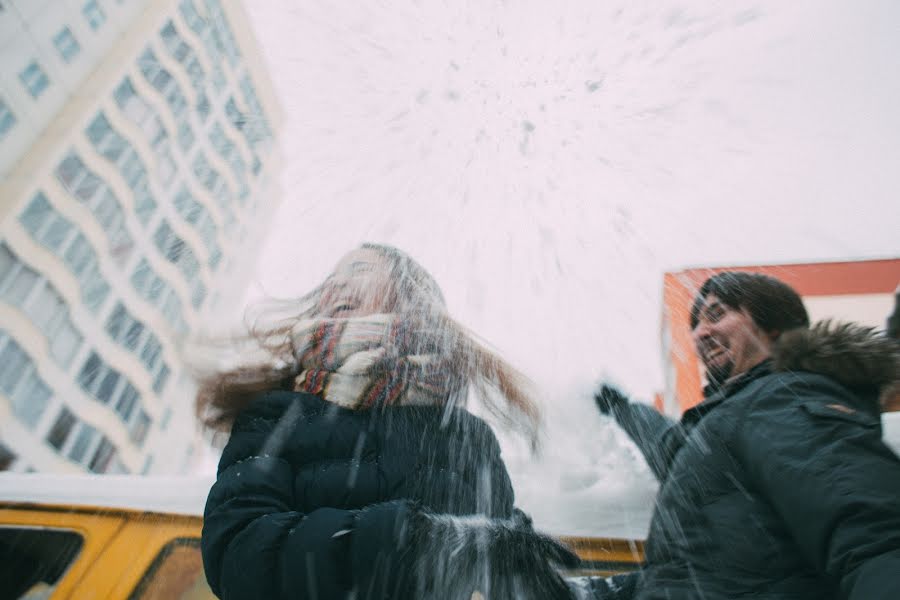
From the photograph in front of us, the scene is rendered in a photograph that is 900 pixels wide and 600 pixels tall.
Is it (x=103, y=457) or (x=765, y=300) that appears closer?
(x=765, y=300)

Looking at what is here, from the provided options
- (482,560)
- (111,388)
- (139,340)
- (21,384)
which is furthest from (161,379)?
(482,560)

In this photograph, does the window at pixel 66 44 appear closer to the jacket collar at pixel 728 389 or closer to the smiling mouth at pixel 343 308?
the smiling mouth at pixel 343 308

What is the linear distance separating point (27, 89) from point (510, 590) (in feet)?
72.3

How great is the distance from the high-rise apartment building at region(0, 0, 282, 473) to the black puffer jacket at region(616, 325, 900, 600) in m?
12.4

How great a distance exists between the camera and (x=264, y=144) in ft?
99.0

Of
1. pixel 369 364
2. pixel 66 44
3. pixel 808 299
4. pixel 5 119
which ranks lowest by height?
pixel 808 299

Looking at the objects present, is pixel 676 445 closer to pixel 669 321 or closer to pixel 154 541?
pixel 154 541

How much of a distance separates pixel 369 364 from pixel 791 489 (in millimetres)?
1148

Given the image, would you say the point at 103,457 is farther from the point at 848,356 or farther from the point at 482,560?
the point at 848,356

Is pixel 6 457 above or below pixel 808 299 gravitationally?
below

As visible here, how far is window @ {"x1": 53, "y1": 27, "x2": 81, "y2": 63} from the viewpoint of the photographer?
16312 millimetres

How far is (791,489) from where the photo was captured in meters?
0.97

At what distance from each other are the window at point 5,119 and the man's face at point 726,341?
20.6 metres

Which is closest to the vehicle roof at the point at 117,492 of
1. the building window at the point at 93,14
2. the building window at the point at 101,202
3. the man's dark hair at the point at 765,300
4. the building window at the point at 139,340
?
the man's dark hair at the point at 765,300
